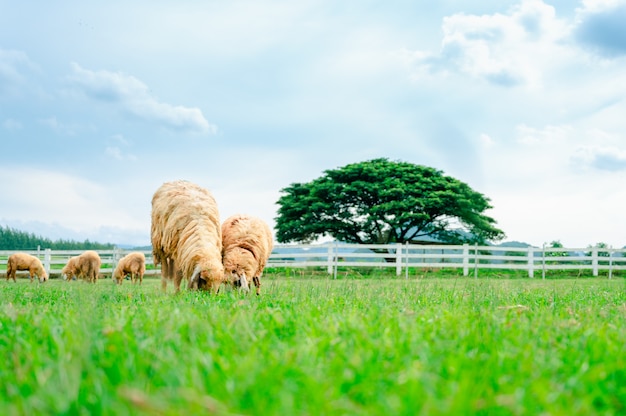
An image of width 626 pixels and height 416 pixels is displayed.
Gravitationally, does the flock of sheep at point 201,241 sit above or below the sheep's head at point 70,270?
above

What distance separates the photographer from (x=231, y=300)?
4.66 meters

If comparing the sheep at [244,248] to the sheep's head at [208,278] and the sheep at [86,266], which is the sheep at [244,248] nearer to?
the sheep's head at [208,278]

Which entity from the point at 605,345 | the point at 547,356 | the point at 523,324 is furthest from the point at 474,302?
the point at 547,356

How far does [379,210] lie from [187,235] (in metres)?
19.6

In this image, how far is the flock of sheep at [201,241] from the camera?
19.7 ft

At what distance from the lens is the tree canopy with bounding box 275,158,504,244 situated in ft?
84.8

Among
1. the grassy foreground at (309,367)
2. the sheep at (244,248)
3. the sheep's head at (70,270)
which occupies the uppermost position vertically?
the sheep at (244,248)

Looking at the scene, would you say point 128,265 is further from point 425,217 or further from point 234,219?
point 425,217

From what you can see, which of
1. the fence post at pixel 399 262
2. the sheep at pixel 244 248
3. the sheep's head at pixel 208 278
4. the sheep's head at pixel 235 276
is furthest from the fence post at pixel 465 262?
the sheep's head at pixel 208 278

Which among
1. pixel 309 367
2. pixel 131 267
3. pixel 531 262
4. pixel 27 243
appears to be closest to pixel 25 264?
pixel 131 267

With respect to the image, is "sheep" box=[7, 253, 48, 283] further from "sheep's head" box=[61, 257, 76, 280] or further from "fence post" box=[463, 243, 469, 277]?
"fence post" box=[463, 243, 469, 277]

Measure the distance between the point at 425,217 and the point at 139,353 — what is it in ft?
78.1

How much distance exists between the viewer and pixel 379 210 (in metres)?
25.5

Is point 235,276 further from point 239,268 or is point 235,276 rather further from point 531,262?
point 531,262
